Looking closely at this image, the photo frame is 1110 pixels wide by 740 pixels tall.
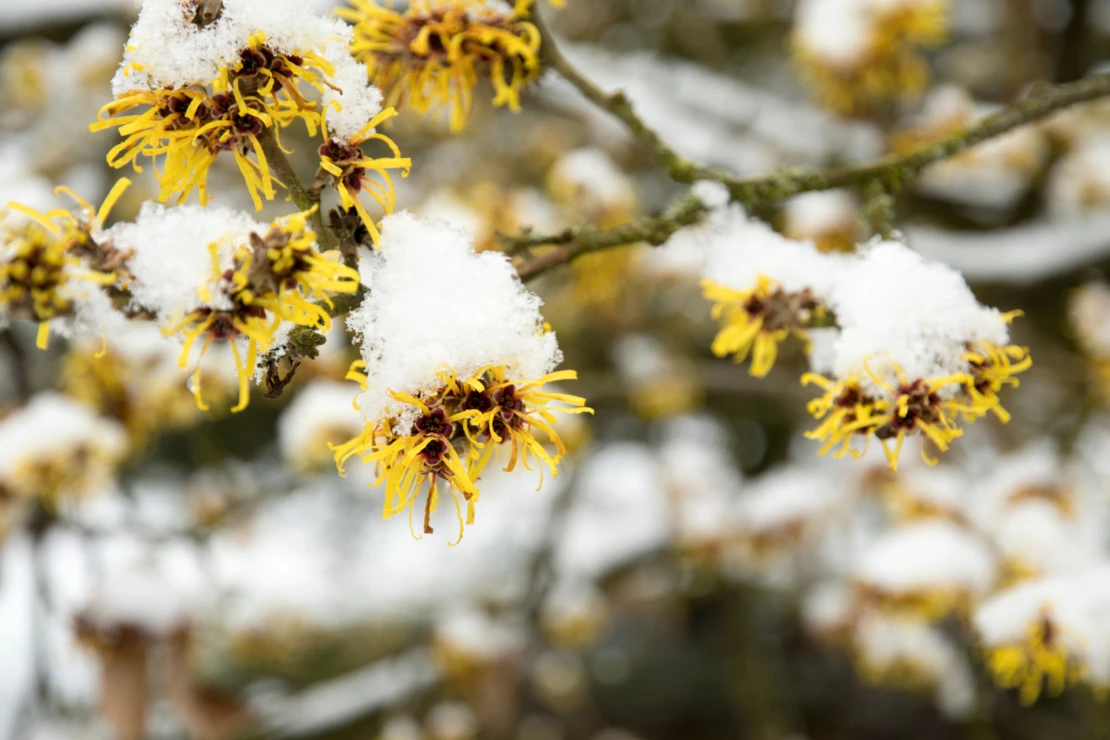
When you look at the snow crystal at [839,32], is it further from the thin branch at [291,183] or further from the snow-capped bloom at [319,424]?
the thin branch at [291,183]

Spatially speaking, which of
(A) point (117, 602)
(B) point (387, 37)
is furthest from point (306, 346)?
(A) point (117, 602)

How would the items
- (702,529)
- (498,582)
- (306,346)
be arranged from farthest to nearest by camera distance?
1. (498,582)
2. (702,529)
3. (306,346)

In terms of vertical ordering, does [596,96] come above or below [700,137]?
above

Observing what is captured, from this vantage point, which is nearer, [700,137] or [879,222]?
[879,222]

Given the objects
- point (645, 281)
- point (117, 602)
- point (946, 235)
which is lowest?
point (117, 602)

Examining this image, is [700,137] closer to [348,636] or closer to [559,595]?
[559,595]
